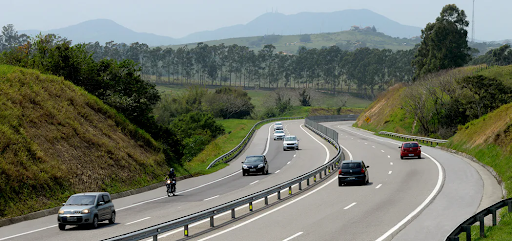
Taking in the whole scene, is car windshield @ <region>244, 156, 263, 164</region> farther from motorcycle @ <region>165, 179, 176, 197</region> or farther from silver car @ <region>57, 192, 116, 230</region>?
silver car @ <region>57, 192, 116, 230</region>

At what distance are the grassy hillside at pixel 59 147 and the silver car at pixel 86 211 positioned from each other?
13.5ft

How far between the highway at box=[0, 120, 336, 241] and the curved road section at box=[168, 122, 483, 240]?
3208 millimetres

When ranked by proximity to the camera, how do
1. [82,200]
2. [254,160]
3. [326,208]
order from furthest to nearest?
[254,160] < [326,208] < [82,200]

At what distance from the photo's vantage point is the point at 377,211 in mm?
21141

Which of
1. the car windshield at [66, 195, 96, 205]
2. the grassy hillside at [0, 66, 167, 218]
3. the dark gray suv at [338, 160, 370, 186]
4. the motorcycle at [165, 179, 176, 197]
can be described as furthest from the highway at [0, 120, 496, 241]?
the grassy hillside at [0, 66, 167, 218]

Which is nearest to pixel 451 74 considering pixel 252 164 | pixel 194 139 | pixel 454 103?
pixel 454 103

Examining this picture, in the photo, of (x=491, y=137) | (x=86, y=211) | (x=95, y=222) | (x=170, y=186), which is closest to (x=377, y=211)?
(x=95, y=222)

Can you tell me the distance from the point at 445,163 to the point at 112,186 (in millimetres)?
23816

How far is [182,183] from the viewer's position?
37.2 m

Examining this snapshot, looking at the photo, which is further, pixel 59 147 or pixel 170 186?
pixel 59 147

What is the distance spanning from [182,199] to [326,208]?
871cm

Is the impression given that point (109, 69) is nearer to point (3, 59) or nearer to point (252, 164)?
point (3, 59)

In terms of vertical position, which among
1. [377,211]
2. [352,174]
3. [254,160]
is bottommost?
[254,160]

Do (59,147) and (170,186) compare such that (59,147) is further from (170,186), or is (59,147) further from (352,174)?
(352,174)
